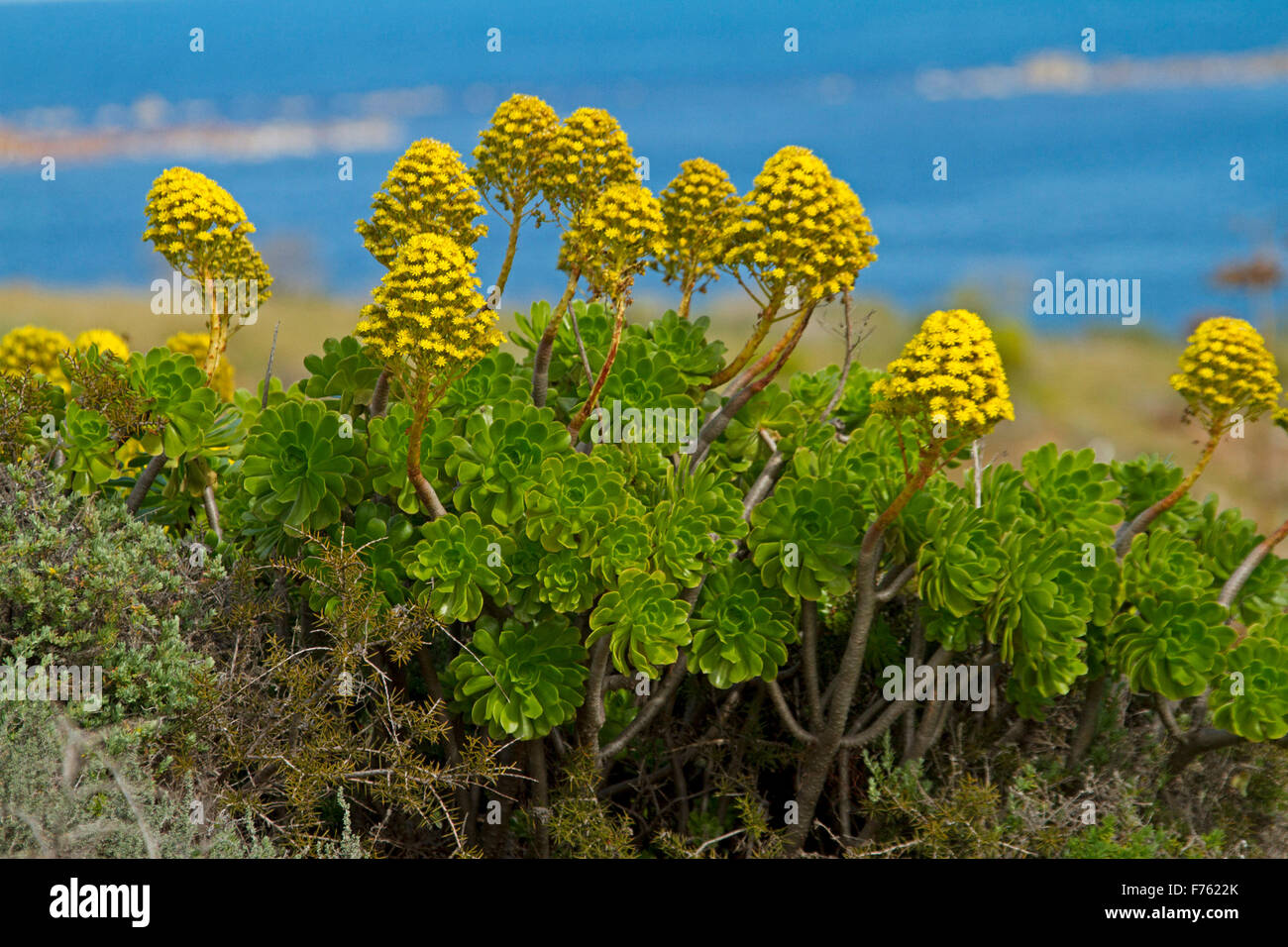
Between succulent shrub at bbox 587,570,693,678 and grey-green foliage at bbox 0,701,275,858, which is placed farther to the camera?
succulent shrub at bbox 587,570,693,678

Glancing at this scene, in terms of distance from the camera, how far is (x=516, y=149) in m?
3.20

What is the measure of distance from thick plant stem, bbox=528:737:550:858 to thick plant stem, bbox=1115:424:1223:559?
1761mm

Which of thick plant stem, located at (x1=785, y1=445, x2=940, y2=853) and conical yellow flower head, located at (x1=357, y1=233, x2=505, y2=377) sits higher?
conical yellow flower head, located at (x1=357, y1=233, x2=505, y2=377)

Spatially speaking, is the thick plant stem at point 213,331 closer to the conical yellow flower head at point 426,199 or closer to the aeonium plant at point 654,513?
the aeonium plant at point 654,513

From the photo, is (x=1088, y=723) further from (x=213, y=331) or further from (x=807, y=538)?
(x=213, y=331)

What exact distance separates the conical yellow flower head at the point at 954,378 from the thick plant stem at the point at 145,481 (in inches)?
80.4

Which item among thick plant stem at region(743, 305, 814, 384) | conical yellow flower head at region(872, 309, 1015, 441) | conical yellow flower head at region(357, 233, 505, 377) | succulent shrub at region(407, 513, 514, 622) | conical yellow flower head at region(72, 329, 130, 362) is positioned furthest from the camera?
conical yellow flower head at region(72, 329, 130, 362)

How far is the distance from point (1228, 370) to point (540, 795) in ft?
7.12

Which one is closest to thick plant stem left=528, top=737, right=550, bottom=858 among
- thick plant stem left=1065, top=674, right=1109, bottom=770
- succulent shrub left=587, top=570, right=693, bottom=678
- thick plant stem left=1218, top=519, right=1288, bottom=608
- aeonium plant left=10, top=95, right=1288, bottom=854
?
aeonium plant left=10, top=95, right=1288, bottom=854

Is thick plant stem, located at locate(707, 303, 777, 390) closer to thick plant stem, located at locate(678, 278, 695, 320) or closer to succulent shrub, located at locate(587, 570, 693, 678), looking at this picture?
thick plant stem, located at locate(678, 278, 695, 320)

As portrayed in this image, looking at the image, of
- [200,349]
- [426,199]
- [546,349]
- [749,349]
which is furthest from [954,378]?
[200,349]

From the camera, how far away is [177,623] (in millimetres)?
2979

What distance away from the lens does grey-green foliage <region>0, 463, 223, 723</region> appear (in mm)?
2926
